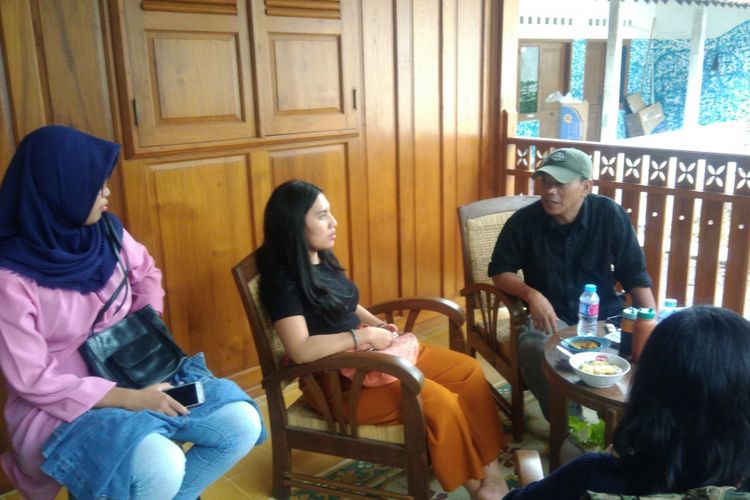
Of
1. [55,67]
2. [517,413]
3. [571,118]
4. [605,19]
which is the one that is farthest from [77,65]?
[605,19]

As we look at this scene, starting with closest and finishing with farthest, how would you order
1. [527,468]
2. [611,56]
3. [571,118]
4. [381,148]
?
[527,468]
[381,148]
[611,56]
[571,118]

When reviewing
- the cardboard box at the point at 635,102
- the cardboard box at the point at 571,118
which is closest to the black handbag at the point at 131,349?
the cardboard box at the point at 571,118

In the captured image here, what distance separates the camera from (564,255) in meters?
2.41

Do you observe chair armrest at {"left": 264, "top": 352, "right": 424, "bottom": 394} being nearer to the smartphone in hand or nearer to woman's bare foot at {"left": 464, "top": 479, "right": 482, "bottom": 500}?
the smartphone in hand

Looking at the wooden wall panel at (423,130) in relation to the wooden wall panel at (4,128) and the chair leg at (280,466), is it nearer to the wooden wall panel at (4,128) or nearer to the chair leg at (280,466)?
the chair leg at (280,466)

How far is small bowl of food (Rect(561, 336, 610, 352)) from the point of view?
197 cm

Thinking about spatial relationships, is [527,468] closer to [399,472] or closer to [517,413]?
[399,472]

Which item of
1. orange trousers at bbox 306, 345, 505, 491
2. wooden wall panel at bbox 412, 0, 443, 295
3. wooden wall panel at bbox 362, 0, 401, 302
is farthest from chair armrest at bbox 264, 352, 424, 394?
wooden wall panel at bbox 412, 0, 443, 295

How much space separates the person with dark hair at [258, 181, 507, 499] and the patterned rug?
0.27 m

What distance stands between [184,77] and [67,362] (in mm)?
1256

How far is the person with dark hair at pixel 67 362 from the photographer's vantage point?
1.57 metres

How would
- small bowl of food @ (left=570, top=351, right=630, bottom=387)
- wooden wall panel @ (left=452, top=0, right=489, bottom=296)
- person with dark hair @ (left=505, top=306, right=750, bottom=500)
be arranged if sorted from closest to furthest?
person with dark hair @ (left=505, top=306, right=750, bottom=500) → small bowl of food @ (left=570, top=351, right=630, bottom=387) → wooden wall panel @ (left=452, top=0, right=489, bottom=296)

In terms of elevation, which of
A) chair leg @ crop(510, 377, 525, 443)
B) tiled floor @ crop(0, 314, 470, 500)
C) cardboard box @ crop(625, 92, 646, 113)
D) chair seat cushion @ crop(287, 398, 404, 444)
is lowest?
tiled floor @ crop(0, 314, 470, 500)

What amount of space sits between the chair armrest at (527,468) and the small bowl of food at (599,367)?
442 mm
